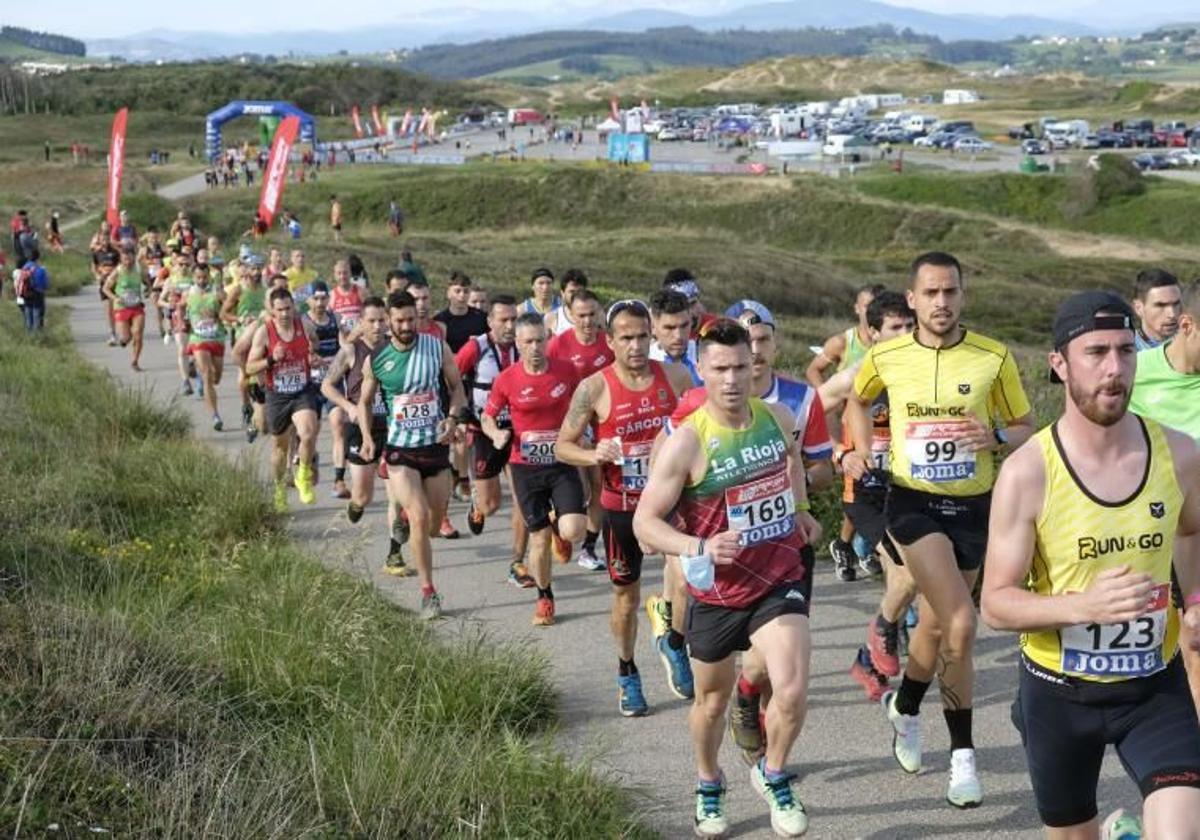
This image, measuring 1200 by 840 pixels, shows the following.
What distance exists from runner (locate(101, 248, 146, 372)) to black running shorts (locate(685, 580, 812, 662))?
17.6m

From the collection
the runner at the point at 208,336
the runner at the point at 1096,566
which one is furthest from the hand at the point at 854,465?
the runner at the point at 208,336

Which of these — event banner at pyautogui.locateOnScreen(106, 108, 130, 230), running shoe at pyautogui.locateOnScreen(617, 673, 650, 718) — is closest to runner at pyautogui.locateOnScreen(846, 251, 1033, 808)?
running shoe at pyautogui.locateOnScreen(617, 673, 650, 718)

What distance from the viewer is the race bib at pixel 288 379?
12945 mm

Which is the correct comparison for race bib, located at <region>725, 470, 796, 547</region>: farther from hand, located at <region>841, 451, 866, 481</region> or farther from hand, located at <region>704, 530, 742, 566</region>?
hand, located at <region>841, 451, 866, 481</region>

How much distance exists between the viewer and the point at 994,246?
62.5 meters

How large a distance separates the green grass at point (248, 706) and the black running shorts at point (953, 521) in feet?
5.99

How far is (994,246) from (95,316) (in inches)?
1677

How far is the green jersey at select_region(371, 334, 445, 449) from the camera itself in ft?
33.0

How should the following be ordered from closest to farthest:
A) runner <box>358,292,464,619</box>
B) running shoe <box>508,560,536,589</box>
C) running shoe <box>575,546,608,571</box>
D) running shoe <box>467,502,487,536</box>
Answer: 1. runner <box>358,292,464,619</box>
2. running shoe <box>508,560,536,589</box>
3. running shoe <box>575,546,608,571</box>
4. running shoe <box>467,502,487,536</box>

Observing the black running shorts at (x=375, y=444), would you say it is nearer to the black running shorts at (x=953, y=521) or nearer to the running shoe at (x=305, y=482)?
the running shoe at (x=305, y=482)

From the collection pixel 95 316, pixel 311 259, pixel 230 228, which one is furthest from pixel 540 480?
pixel 230 228

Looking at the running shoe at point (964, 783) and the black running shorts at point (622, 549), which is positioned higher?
the black running shorts at point (622, 549)

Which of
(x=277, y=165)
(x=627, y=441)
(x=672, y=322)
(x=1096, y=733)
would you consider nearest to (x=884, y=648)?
(x=627, y=441)

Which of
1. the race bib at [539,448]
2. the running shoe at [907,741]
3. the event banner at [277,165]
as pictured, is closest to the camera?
the running shoe at [907,741]
